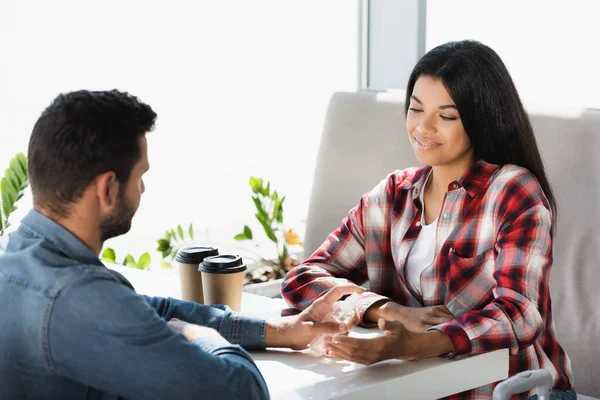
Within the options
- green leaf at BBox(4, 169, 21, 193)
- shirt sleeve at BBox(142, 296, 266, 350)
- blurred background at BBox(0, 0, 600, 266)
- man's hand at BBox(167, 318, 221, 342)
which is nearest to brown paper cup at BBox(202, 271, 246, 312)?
shirt sleeve at BBox(142, 296, 266, 350)

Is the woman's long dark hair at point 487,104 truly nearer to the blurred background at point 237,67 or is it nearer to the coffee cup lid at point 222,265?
the coffee cup lid at point 222,265

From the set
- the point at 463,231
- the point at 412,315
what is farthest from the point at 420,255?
the point at 412,315

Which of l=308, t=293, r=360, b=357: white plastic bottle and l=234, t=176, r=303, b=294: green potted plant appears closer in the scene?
l=308, t=293, r=360, b=357: white plastic bottle

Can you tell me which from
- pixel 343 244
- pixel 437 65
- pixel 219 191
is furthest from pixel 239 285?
pixel 219 191

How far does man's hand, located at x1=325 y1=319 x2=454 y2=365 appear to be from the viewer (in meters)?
1.67

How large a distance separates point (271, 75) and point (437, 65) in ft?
6.78

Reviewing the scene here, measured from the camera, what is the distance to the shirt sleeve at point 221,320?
5.83ft

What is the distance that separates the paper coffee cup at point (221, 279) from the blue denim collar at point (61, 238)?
0.67 m

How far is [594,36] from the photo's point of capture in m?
3.37

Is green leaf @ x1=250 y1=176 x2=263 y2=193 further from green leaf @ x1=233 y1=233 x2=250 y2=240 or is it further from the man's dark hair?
A: the man's dark hair

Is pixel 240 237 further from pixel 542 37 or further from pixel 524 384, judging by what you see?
pixel 524 384

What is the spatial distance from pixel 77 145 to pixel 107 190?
9 centimetres

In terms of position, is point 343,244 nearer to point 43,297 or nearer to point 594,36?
point 43,297

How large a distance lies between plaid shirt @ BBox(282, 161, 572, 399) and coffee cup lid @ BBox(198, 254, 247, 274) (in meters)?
0.23
